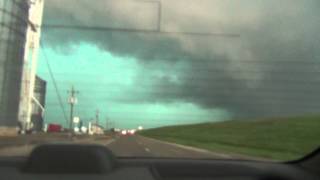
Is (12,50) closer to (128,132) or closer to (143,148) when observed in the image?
(128,132)

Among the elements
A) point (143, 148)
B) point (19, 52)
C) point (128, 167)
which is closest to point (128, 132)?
point (128, 167)

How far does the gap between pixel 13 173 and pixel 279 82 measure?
227cm

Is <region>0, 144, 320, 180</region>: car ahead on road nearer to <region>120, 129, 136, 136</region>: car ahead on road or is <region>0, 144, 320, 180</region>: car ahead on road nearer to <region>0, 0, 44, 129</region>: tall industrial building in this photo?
<region>120, 129, 136, 136</region>: car ahead on road

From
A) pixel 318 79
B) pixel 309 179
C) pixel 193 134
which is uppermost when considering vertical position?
pixel 318 79

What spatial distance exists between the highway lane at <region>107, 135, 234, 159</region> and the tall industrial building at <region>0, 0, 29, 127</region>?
3.20 ft

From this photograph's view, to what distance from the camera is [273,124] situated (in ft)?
20.3

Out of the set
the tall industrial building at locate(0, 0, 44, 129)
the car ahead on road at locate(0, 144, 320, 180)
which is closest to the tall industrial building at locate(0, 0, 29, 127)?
the tall industrial building at locate(0, 0, 44, 129)

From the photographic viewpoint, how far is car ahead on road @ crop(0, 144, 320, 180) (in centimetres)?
438

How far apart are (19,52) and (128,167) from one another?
4.29ft

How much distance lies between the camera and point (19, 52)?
209 inches

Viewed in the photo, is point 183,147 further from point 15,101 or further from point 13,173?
point 13,173

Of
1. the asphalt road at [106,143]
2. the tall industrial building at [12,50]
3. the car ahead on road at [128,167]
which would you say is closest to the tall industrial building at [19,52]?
the tall industrial building at [12,50]

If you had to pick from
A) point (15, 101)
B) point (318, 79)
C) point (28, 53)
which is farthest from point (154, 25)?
point (15, 101)

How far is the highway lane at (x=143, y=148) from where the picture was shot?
5566mm
